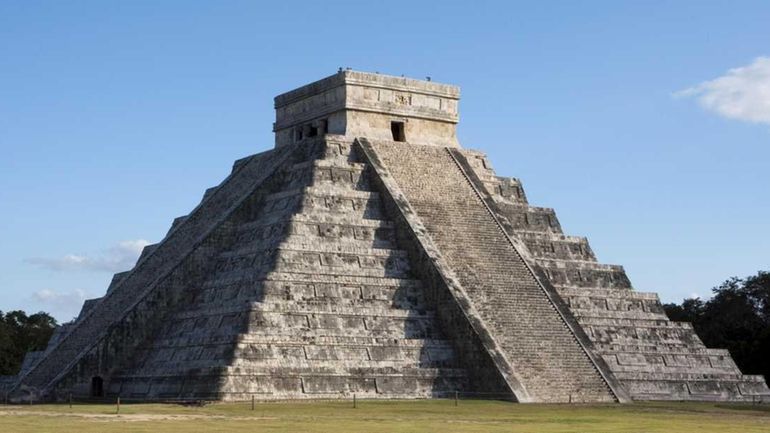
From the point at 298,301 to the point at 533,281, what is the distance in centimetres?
759

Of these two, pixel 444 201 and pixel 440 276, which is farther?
pixel 444 201

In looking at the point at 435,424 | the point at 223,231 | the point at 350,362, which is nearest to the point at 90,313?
the point at 223,231

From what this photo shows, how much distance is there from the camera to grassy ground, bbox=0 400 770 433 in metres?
25.5

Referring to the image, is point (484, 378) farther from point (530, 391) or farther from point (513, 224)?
point (513, 224)

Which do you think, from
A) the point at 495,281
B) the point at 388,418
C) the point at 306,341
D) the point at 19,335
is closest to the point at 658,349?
the point at 495,281

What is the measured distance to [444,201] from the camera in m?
42.1

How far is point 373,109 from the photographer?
143 feet

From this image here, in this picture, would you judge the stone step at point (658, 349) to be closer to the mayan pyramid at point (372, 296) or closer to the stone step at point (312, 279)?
the mayan pyramid at point (372, 296)

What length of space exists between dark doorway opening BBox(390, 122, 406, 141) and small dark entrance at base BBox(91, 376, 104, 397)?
1273cm

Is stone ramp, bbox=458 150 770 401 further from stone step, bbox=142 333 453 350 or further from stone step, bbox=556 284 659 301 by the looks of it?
stone step, bbox=142 333 453 350

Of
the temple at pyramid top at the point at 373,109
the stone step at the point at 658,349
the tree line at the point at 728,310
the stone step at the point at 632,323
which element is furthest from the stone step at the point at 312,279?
the tree line at the point at 728,310

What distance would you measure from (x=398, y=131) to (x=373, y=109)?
1422 millimetres

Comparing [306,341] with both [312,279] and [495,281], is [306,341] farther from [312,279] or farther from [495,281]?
[495,281]

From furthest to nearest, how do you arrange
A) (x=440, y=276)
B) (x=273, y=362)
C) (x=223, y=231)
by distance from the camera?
1. (x=223, y=231)
2. (x=440, y=276)
3. (x=273, y=362)
